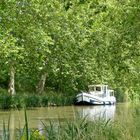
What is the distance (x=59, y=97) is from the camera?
50.7 metres

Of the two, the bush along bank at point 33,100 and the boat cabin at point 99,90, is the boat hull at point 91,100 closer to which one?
the boat cabin at point 99,90

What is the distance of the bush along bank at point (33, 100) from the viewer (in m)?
40.1

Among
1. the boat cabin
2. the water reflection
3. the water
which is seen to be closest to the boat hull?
the boat cabin

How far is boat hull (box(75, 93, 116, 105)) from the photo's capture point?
176 feet

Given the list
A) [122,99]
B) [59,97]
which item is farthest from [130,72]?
[122,99]

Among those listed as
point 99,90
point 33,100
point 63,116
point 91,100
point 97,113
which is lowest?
point 63,116

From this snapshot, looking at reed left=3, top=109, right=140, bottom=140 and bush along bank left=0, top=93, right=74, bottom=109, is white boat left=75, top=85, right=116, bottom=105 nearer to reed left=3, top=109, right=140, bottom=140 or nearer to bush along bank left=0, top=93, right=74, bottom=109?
bush along bank left=0, top=93, right=74, bottom=109

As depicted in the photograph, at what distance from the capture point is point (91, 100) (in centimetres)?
5569

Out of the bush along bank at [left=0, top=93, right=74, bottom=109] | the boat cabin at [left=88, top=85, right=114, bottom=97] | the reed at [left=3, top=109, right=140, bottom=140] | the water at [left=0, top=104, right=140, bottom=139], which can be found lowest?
the reed at [left=3, top=109, right=140, bottom=140]

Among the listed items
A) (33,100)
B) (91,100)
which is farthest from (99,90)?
(33,100)

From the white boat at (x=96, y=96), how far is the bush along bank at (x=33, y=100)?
4.02 feet

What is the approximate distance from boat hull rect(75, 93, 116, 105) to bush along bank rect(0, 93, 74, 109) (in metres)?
0.87

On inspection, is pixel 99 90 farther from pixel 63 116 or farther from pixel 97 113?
pixel 97 113

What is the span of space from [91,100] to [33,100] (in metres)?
11.7
